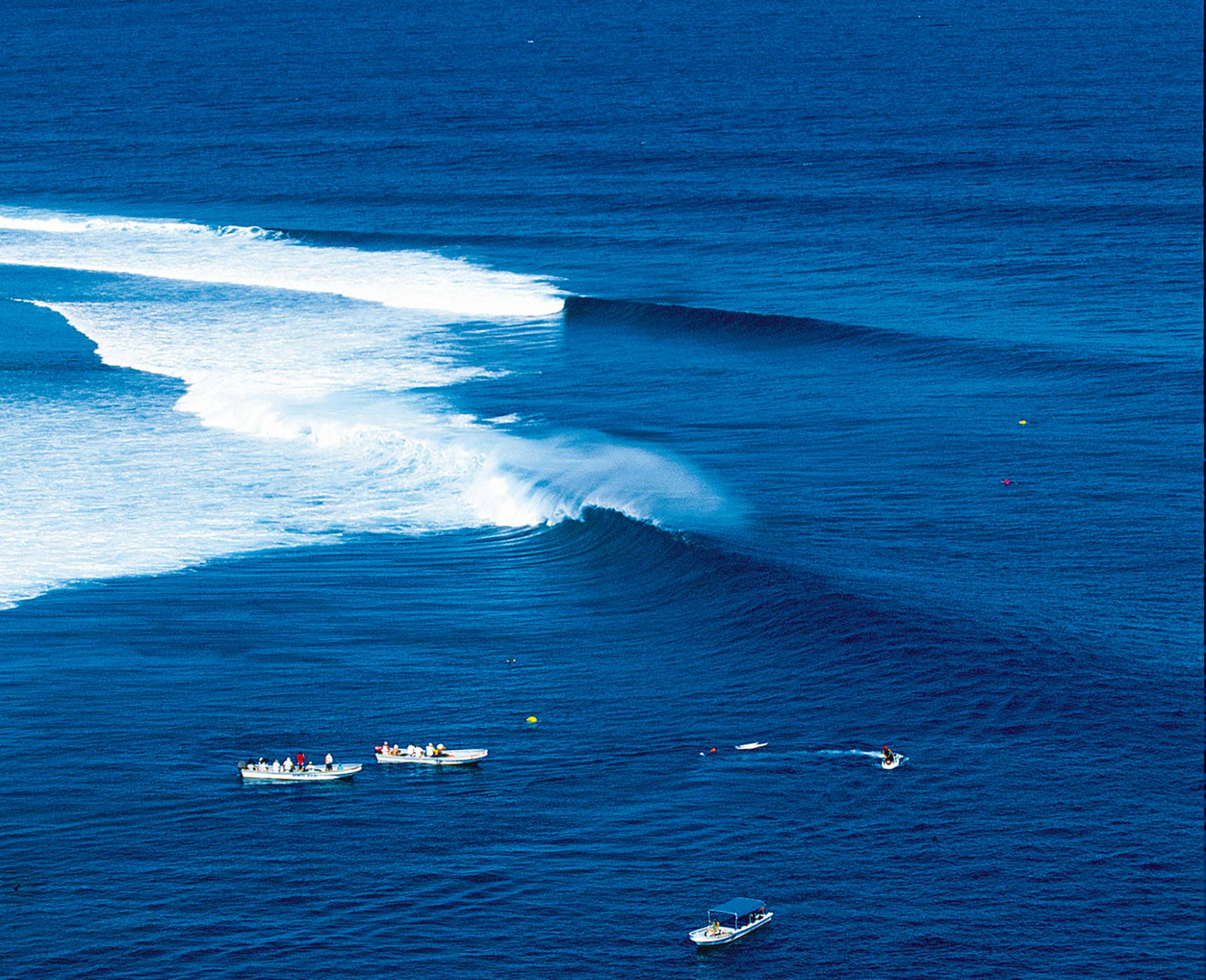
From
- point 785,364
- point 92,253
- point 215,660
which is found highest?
point 92,253

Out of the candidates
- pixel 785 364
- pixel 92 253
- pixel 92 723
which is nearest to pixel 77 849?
pixel 92 723

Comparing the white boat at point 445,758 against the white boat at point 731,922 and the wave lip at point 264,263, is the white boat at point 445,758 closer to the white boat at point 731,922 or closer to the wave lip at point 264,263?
the white boat at point 731,922

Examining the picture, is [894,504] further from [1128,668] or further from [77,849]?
[77,849]

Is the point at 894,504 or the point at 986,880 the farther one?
the point at 894,504

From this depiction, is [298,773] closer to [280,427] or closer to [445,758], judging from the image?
[445,758]

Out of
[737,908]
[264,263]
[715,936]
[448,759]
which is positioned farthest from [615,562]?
[264,263]
